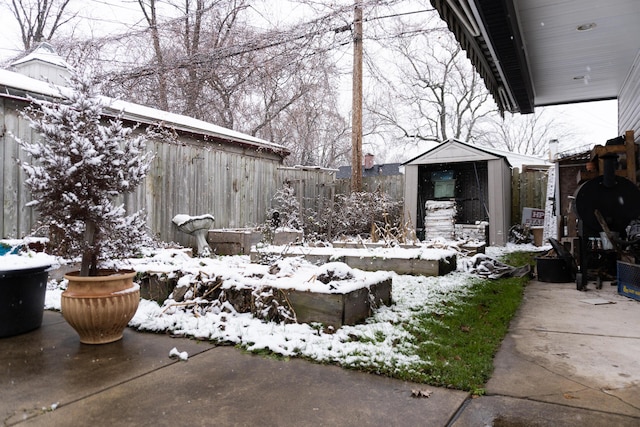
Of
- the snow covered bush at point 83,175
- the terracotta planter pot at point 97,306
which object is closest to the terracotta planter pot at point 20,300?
the snow covered bush at point 83,175

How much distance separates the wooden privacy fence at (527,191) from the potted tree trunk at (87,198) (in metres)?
9.56

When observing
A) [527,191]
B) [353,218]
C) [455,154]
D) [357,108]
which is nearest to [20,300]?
[353,218]

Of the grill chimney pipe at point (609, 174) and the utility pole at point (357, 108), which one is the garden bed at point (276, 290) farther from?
the utility pole at point (357, 108)

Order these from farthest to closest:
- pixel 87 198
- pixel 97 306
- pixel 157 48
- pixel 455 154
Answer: pixel 157 48, pixel 455 154, pixel 87 198, pixel 97 306

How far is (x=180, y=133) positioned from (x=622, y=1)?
646cm

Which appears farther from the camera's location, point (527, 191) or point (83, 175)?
point (527, 191)

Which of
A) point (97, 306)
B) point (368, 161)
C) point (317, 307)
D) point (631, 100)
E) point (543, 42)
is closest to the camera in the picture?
point (97, 306)

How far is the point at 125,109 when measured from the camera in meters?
6.97

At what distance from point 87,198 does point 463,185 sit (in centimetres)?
975

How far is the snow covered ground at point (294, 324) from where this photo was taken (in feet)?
8.27

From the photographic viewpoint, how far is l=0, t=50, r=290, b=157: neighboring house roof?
173 inches

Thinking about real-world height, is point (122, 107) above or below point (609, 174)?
above

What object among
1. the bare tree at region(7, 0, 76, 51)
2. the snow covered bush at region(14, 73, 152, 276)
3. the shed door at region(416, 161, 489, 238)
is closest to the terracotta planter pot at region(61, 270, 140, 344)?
the snow covered bush at region(14, 73, 152, 276)

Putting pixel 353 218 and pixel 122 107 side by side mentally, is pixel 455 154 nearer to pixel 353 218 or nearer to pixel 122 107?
pixel 353 218
